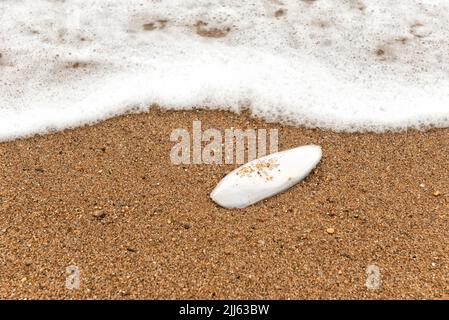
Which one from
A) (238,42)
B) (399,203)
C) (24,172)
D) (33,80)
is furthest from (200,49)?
(399,203)

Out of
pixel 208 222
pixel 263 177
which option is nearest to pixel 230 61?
pixel 263 177

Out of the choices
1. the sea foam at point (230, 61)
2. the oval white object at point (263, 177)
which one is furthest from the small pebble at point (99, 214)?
the sea foam at point (230, 61)

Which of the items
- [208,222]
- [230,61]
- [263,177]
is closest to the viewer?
[208,222]

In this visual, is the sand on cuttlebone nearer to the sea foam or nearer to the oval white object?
the oval white object

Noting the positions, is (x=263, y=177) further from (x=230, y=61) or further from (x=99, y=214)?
(x=230, y=61)

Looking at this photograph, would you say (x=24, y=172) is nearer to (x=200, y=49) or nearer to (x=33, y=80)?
(x=33, y=80)

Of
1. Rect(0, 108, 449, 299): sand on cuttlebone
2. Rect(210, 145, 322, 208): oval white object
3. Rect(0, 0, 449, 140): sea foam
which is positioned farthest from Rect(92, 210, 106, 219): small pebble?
Rect(0, 0, 449, 140): sea foam

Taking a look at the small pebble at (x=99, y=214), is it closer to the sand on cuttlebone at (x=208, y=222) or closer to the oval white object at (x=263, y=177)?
the sand on cuttlebone at (x=208, y=222)
